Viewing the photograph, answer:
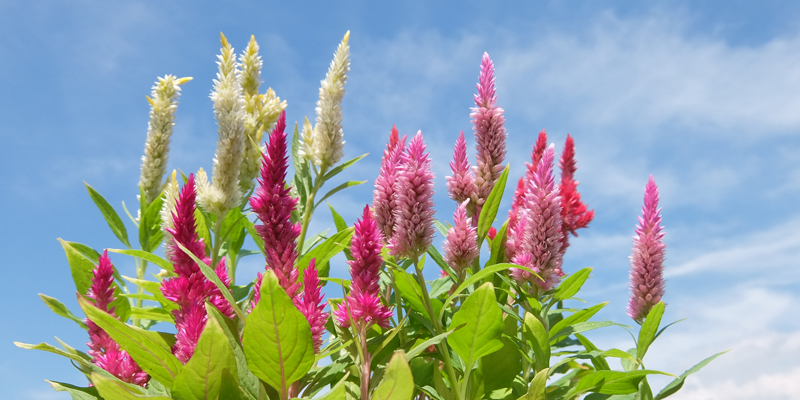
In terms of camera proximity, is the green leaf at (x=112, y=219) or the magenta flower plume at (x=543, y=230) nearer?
the magenta flower plume at (x=543, y=230)

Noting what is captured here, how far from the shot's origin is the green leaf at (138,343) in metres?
1.23

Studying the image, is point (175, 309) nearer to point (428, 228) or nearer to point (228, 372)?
point (228, 372)

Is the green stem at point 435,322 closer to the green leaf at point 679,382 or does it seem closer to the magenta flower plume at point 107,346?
the magenta flower plume at point 107,346

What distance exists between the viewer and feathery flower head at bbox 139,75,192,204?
2.72 meters

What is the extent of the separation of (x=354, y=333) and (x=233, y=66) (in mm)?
1450

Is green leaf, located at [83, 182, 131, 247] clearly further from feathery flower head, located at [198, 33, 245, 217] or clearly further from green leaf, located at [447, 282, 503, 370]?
green leaf, located at [447, 282, 503, 370]

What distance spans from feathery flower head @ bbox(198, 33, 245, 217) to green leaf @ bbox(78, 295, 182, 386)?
795 mm

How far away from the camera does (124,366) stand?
146 centimetres

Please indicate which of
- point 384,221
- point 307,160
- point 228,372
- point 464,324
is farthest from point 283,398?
point 307,160

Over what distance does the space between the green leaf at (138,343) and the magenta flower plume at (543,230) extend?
1.00 m

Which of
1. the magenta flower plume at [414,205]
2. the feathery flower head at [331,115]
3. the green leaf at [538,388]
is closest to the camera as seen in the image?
the magenta flower plume at [414,205]

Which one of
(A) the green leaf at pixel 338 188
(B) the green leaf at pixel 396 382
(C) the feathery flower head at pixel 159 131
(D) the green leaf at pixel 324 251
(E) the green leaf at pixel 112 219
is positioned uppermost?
(C) the feathery flower head at pixel 159 131

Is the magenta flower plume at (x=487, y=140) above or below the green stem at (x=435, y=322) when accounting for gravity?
above

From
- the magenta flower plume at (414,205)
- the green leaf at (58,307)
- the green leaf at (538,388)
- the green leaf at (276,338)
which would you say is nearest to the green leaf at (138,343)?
the green leaf at (276,338)
